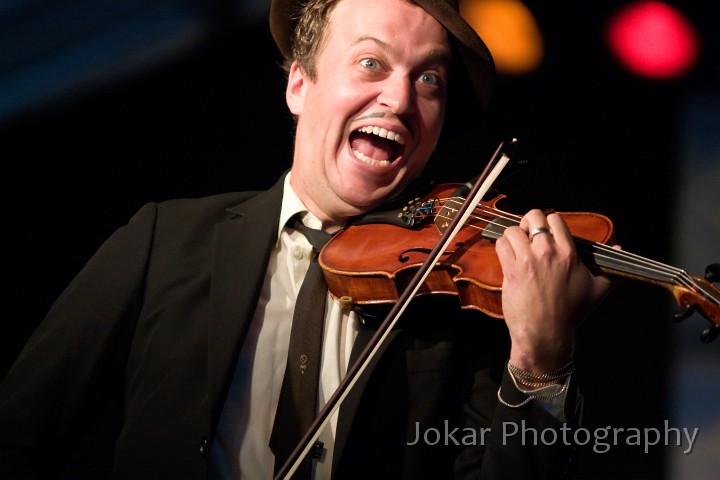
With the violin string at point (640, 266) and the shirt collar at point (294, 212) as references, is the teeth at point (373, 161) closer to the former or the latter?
the shirt collar at point (294, 212)

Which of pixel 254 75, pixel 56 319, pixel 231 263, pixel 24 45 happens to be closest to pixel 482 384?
pixel 231 263

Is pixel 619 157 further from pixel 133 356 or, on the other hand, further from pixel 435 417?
pixel 133 356

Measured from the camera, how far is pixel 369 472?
195cm

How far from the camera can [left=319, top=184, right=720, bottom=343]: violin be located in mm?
1670

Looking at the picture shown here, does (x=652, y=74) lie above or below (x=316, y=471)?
above

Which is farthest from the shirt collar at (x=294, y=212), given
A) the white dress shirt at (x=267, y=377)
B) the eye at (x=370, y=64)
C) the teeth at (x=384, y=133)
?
the eye at (x=370, y=64)

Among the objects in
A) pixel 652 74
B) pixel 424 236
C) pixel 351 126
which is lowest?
pixel 424 236

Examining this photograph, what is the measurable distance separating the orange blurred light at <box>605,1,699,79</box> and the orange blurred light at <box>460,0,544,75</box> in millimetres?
261

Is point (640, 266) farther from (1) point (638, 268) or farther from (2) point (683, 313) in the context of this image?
(2) point (683, 313)

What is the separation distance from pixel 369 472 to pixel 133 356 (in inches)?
25.6

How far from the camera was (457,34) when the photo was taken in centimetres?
223

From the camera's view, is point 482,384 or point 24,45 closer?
point 482,384

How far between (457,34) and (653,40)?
100 centimetres

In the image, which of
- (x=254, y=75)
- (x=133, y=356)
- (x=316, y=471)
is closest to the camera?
(x=316, y=471)
